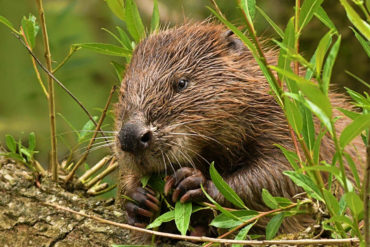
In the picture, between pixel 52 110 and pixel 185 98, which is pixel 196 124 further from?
pixel 52 110

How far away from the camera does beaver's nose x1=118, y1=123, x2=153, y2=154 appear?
8.61ft

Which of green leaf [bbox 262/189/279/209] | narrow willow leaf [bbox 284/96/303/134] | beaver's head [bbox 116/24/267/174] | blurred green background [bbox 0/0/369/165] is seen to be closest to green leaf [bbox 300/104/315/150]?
narrow willow leaf [bbox 284/96/303/134]

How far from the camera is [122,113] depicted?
9.76 feet

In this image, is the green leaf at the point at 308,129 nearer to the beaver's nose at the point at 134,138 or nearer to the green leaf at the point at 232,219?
the green leaf at the point at 232,219

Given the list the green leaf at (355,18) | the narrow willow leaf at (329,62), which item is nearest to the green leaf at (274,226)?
the narrow willow leaf at (329,62)

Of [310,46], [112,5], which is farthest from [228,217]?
[310,46]

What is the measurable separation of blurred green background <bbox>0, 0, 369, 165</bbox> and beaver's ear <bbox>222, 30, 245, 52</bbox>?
2.43m

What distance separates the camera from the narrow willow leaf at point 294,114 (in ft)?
6.34

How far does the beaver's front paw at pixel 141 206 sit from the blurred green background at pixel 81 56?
285 cm

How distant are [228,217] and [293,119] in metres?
0.49

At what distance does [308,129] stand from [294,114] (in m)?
0.15

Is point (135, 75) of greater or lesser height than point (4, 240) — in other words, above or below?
above

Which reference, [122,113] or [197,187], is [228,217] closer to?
[197,187]

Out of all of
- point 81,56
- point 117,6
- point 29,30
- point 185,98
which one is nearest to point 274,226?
point 185,98
